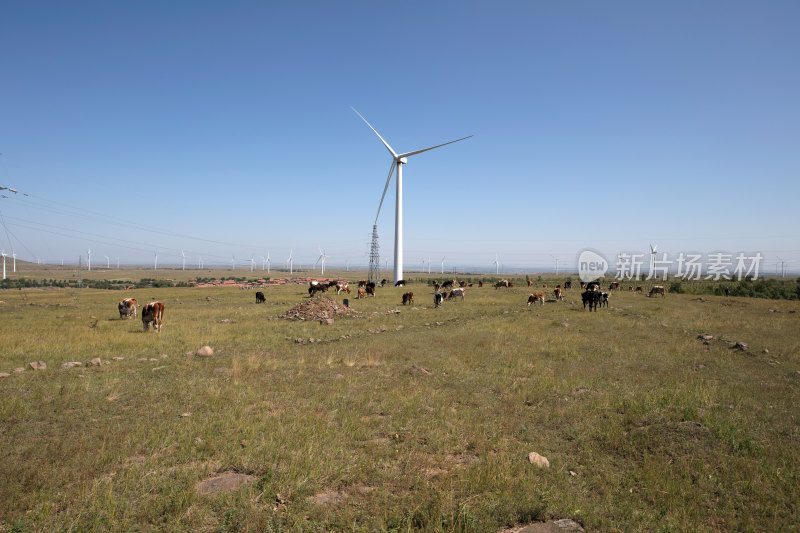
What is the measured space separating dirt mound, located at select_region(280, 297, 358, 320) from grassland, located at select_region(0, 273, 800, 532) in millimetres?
8554

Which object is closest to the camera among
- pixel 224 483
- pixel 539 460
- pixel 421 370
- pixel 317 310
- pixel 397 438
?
pixel 224 483

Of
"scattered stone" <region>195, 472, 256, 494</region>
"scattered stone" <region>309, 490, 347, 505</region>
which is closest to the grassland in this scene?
"scattered stone" <region>309, 490, 347, 505</region>

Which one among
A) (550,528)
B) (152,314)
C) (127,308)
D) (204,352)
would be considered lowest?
(550,528)

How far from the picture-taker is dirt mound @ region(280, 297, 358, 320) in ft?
72.7

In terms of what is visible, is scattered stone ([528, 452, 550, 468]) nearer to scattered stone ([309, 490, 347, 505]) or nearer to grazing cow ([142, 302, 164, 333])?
scattered stone ([309, 490, 347, 505])

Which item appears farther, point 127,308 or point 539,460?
point 127,308

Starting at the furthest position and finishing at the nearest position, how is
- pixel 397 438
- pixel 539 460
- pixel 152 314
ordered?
pixel 152 314 → pixel 397 438 → pixel 539 460

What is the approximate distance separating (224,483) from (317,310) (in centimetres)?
1821

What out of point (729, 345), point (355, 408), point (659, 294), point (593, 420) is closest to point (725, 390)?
point (593, 420)

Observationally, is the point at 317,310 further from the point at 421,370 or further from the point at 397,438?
the point at 397,438

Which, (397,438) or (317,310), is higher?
(317,310)

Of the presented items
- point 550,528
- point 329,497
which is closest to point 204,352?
point 329,497

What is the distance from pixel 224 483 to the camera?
4.93 m

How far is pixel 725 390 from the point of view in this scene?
29.8ft
